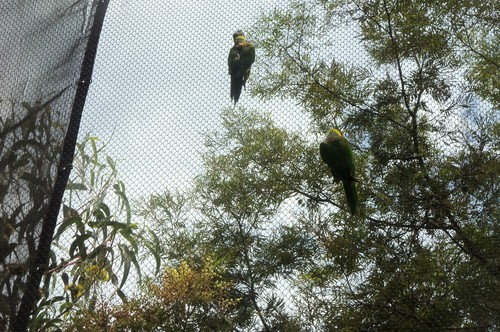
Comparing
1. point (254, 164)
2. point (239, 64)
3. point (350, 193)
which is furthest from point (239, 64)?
point (350, 193)

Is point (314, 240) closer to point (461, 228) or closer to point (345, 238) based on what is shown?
point (345, 238)

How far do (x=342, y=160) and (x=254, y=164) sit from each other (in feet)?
1.76

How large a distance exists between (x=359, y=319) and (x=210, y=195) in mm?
713

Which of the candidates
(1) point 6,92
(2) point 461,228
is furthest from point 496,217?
(1) point 6,92

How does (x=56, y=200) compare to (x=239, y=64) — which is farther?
(x=239, y=64)

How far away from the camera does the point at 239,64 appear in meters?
2.05

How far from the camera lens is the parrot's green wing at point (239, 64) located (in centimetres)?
204

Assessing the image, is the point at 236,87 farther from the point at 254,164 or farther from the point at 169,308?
the point at 169,308

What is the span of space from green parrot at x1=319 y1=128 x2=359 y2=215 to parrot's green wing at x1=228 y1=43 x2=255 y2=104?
443mm

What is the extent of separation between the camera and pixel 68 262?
5.55 feet

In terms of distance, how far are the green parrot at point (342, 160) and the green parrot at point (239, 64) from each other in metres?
0.44

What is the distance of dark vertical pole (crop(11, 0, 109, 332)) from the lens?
137 cm

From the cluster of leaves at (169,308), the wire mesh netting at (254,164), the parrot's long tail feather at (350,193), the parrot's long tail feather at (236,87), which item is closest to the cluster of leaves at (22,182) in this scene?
the wire mesh netting at (254,164)

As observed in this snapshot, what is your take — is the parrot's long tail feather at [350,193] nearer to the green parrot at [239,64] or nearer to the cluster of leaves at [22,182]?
the green parrot at [239,64]
